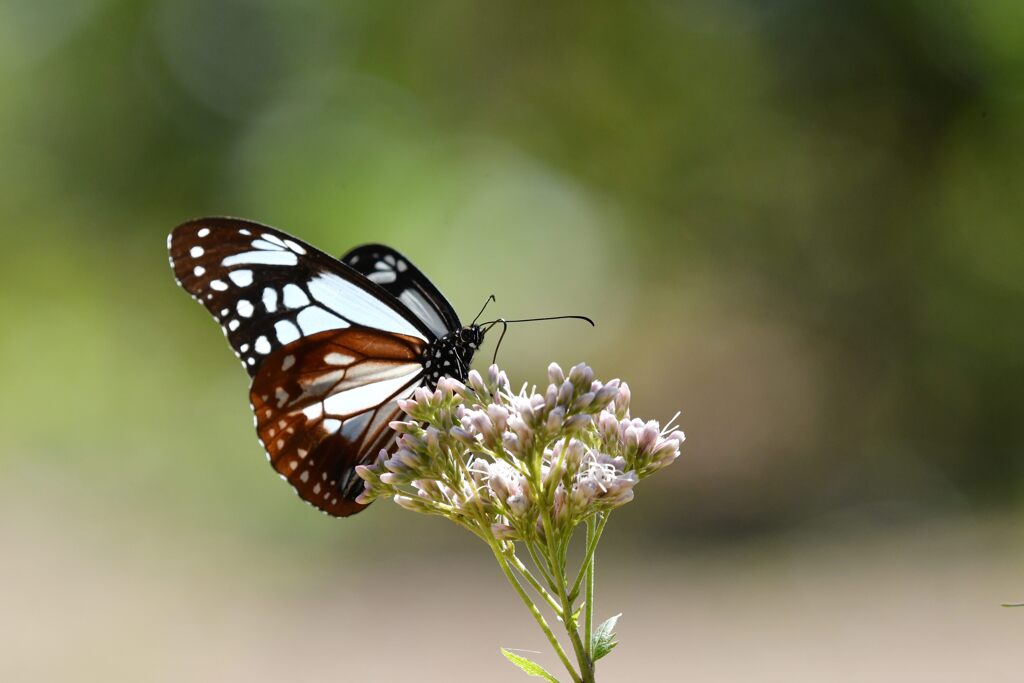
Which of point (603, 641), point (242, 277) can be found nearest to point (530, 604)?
point (603, 641)

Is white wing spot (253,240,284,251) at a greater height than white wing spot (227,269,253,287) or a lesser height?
greater

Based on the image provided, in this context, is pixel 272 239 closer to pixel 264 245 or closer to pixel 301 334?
pixel 264 245

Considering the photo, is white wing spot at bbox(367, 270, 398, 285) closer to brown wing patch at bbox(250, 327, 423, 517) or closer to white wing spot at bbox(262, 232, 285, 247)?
brown wing patch at bbox(250, 327, 423, 517)

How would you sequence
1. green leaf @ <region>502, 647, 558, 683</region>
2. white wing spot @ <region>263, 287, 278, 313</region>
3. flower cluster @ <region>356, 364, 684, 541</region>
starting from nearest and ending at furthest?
green leaf @ <region>502, 647, 558, 683</region> < flower cluster @ <region>356, 364, 684, 541</region> < white wing spot @ <region>263, 287, 278, 313</region>

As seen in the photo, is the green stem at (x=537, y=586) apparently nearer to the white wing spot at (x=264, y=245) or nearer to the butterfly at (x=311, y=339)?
the butterfly at (x=311, y=339)

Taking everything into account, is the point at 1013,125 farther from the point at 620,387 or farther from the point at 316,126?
the point at 620,387

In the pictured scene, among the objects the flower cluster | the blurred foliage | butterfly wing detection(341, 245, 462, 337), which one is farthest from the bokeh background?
the flower cluster

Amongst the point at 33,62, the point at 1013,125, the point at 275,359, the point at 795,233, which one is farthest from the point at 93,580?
the point at 1013,125
